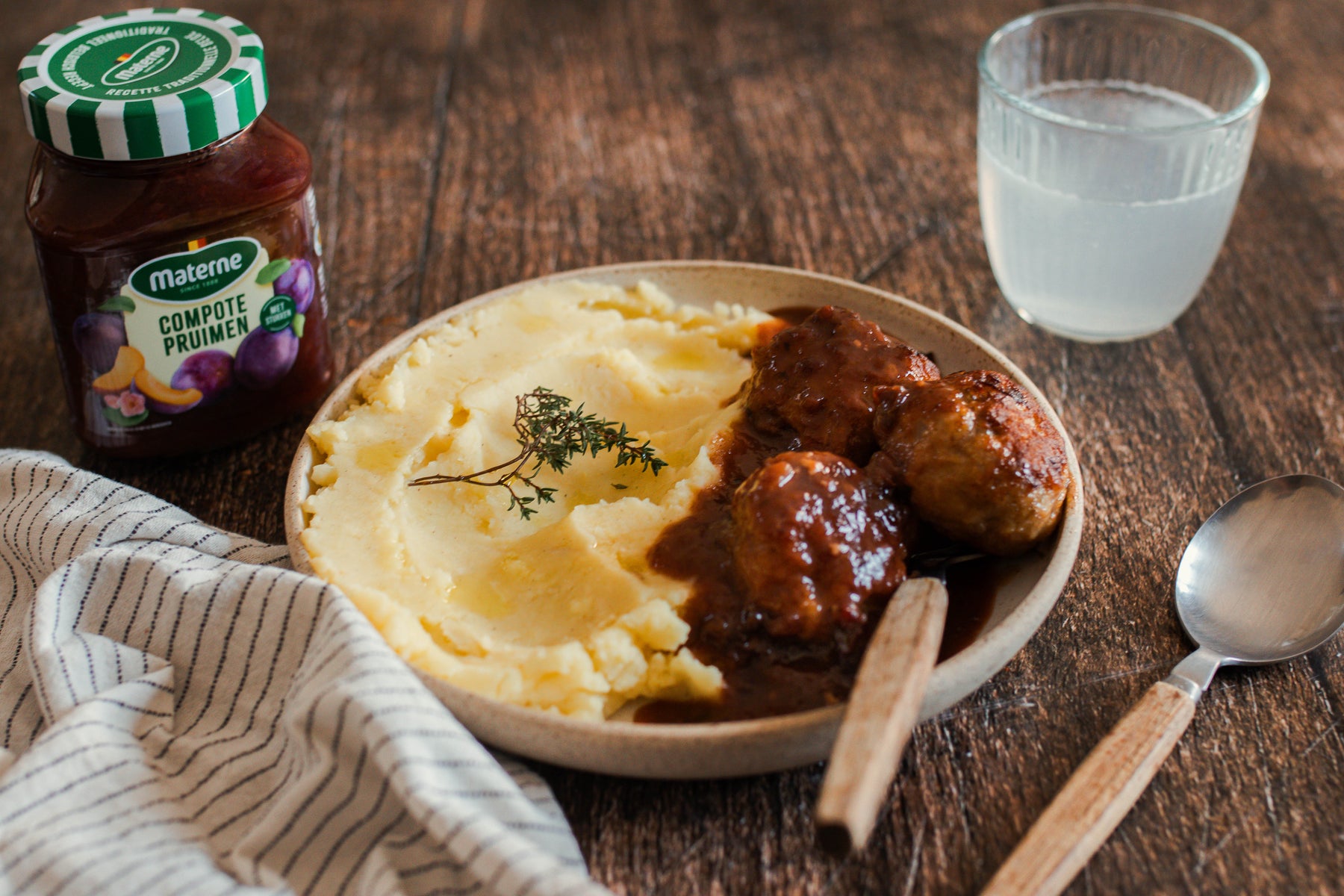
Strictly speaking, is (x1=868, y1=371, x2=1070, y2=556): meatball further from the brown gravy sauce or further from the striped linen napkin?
the striped linen napkin

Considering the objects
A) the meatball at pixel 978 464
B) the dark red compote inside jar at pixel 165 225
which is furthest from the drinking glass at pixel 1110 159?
the dark red compote inside jar at pixel 165 225

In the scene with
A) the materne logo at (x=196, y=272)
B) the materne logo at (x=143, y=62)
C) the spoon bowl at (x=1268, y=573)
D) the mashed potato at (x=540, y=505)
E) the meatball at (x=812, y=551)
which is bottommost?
the spoon bowl at (x=1268, y=573)

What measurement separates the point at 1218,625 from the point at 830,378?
1.20 m

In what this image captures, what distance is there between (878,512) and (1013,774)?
0.68 metres

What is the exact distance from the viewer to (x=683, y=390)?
11.6 feet

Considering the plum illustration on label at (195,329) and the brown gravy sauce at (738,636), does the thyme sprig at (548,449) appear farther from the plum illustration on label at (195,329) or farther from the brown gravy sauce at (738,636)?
the plum illustration on label at (195,329)

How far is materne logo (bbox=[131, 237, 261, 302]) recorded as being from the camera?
3170mm

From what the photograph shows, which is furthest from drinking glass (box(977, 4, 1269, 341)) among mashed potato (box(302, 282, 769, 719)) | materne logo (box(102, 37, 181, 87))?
materne logo (box(102, 37, 181, 87))

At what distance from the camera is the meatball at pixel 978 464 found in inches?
108

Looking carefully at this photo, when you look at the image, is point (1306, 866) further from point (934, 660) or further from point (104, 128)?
point (104, 128)

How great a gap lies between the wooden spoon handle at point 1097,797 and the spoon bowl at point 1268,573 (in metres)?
0.40

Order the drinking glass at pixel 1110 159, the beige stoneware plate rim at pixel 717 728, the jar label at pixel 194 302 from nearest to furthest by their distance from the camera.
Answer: the beige stoneware plate rim at pixel 717 728
the jar label at pixel 194 302
the drinking glass at pixel 1110 159

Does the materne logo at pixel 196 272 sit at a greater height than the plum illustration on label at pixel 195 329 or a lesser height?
greater

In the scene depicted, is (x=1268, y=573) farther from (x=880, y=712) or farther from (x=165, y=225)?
(x=165, y=225)
